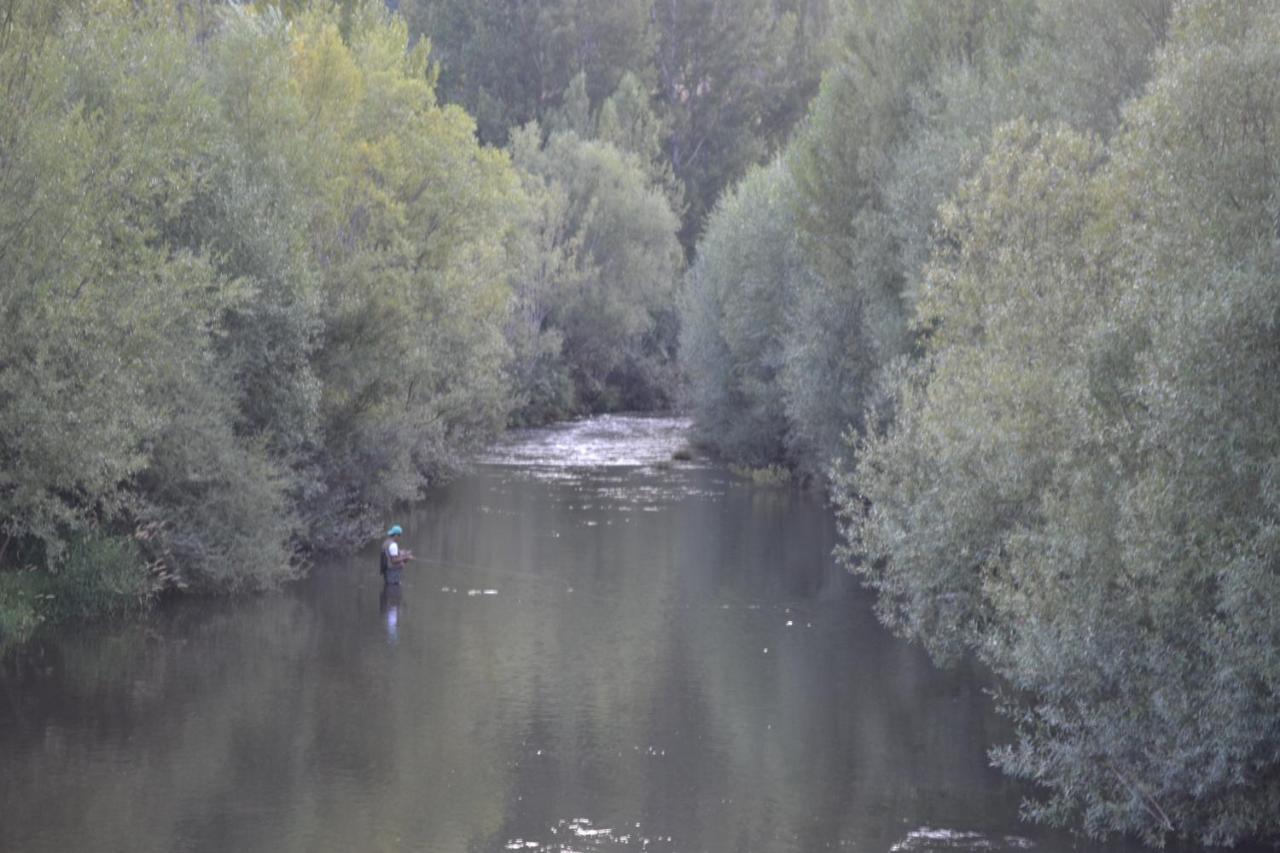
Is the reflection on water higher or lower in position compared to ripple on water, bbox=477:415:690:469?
lower

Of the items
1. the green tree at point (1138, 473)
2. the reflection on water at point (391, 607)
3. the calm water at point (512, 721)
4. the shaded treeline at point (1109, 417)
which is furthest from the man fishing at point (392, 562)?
the green tree at point (1138, 473)

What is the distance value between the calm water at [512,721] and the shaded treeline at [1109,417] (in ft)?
5.09

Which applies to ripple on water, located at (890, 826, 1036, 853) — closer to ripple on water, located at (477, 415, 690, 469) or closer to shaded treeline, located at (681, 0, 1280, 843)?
shaded treeline, located at (681, 0, 1280, 843)

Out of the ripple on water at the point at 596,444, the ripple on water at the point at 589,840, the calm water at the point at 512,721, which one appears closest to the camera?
the ripple on water at the point at 589,840

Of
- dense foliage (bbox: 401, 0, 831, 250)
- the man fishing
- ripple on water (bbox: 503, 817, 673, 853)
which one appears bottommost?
ripple on water (bbox: 503, 817, 673, 853)

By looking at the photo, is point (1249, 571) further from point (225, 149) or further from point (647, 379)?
point (647, 379)

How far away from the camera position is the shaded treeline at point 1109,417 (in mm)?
15055

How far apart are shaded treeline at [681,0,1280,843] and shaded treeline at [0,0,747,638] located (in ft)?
37.7

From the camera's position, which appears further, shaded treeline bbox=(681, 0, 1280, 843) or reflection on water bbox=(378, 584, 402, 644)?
reflection on water bbox=(378, 584, 402, 644)

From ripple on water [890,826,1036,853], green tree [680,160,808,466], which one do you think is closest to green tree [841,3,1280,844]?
ripple on water [890,826,1036,853]

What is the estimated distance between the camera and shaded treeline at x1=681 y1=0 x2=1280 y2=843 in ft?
49.4

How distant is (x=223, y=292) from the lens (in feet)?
87.0

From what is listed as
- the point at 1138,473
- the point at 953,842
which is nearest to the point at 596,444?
the point at 953,842

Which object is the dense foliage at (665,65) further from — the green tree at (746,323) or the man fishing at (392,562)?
the man fishing at (392,562)
